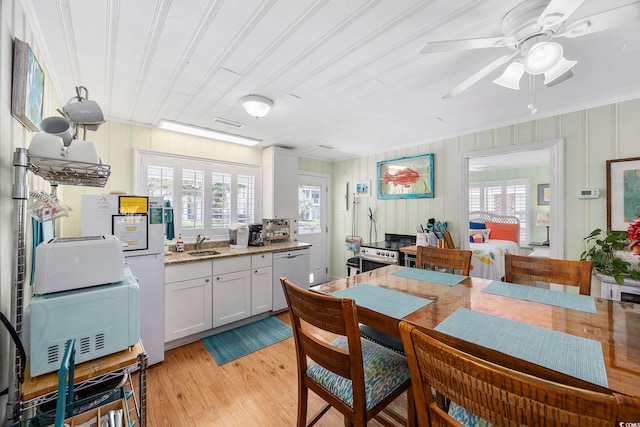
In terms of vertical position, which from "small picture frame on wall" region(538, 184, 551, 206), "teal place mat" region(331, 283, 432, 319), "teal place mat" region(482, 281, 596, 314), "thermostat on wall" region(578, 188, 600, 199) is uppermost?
"small picture frame on wall" region(538, 184, 551, 206)

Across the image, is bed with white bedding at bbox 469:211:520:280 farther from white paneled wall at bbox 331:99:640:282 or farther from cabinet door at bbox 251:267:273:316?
cabinet door at bbox 251:267:273:316

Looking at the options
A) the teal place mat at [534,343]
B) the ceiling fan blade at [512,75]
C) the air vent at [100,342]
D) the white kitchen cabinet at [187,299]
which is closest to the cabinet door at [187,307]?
the white kitchen cabinet at [187,299]

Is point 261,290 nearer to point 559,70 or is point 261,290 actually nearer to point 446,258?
point 446,258

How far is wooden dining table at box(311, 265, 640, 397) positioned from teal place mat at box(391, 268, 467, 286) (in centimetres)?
6

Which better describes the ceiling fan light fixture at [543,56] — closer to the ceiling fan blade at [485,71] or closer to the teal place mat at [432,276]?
the ceiling fan blade at [485,71]

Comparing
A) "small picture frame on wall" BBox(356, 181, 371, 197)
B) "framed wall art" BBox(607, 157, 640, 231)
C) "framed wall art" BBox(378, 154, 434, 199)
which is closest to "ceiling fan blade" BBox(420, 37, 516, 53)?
"framed wall art" BBox(607, 157, 640, 231)

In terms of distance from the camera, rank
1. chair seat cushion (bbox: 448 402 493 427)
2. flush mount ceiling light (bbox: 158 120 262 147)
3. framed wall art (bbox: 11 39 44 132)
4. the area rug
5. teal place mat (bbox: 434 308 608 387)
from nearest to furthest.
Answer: teal place mat (bbox: 434 308 608 387) → chair seat cushion (bbox: 448 402 493 427) → framed wall art (bbox: 11 39 44 132) → the area rug → flush mount ceiling light (bbox: 158 120 262 147)

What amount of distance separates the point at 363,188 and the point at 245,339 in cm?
291

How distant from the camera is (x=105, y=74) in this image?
188 centimetres

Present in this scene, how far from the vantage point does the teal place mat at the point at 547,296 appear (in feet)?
4.19

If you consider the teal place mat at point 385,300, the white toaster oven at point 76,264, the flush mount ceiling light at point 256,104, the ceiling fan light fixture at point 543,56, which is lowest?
the teal place mat at point 385,300

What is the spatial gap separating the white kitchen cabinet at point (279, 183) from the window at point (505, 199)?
5.01 m

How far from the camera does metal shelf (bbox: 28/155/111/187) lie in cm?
108

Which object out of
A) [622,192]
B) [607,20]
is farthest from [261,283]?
[622,192]
